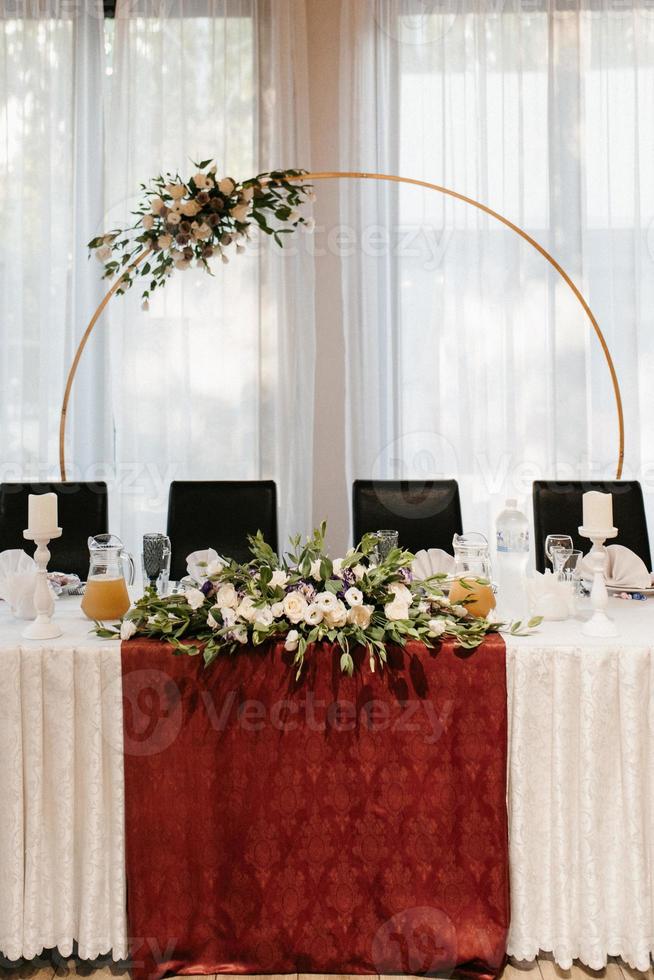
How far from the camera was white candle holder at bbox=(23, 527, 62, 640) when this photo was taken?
162 cm

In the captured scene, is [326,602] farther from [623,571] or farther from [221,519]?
[221,519]

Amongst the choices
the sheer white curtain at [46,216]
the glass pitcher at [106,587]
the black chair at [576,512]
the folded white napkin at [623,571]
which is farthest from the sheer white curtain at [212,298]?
the glass pitcher at [106,587]

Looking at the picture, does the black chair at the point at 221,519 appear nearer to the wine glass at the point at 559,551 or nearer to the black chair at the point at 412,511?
the black chair at the point at 412,511

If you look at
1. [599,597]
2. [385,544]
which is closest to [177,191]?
[385,544]

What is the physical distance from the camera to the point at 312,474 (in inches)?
142

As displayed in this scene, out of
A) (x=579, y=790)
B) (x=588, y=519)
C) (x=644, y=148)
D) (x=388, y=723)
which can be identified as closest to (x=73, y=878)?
(x=388, y=723)

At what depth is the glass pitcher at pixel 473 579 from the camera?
5.40 feet

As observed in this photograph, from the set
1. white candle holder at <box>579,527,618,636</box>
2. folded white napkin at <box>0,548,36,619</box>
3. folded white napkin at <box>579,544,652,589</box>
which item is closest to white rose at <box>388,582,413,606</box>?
white candle holder at <box>579,527,618,636</box>

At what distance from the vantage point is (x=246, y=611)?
1.51 meters

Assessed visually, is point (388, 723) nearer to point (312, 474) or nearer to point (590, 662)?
point (590, 662)

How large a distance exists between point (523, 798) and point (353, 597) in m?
0.49

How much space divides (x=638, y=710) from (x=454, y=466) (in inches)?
83.8

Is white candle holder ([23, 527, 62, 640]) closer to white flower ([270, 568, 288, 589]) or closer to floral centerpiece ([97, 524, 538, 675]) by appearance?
floral centerpiece ([97, 524, 538, 675])

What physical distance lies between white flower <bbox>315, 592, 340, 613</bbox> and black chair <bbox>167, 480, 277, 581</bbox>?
3.61 feet
